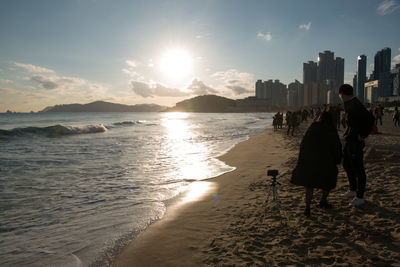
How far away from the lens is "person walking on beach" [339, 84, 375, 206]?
4098 millimetres

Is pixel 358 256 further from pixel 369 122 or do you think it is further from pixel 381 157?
pixel 381 157

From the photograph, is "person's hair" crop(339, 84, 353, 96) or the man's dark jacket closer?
the man's dark jacket

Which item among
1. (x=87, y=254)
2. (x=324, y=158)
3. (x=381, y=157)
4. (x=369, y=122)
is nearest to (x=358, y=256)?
(x=324, y=158)

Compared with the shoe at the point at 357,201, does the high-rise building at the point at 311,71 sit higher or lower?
higher

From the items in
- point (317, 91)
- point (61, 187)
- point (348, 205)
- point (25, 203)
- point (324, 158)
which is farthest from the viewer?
point (317, 91)

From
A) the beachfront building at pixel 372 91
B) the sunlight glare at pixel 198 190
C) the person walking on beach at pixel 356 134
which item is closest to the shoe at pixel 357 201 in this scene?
the person walking on beach at pixel 356 134

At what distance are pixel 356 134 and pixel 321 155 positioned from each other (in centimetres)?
98

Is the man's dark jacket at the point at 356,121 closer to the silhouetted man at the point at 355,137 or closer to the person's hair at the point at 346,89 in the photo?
the silhouetted man at the point at 355,137

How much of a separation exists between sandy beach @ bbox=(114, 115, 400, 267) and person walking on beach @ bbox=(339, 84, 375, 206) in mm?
534

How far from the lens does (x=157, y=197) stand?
19.6 feet

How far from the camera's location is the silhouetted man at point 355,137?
412cm

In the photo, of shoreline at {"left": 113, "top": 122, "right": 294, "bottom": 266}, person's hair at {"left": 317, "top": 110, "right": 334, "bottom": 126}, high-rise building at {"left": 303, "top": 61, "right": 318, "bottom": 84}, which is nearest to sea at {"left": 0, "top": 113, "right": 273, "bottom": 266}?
shoreline at {"left": 113, "top": 122, "right": 294, "bottom": 266}

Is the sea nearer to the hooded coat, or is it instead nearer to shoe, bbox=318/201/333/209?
the hooded coat

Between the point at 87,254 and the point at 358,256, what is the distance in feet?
Answer: 12.3
